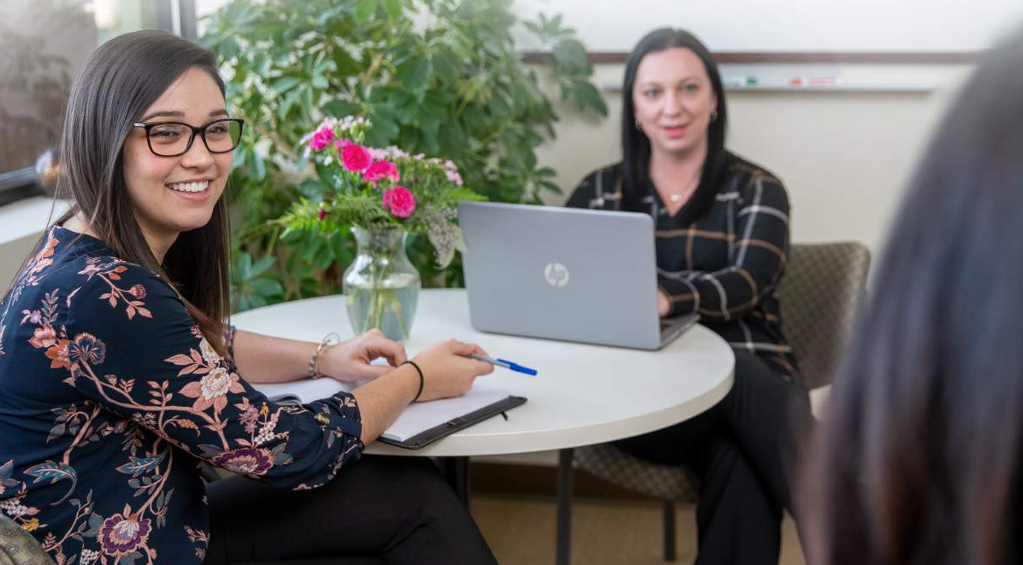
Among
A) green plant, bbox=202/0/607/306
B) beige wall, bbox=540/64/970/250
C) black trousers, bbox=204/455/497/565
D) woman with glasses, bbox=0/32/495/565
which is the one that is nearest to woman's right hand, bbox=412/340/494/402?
woman with glasses, bbox=0/32/495/565

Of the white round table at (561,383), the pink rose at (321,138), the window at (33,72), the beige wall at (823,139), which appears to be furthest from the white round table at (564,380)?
the beige wall at (823,139)

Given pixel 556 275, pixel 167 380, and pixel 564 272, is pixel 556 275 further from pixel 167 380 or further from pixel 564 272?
pixel 167 380

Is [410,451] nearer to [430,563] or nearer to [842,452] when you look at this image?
[430,563]

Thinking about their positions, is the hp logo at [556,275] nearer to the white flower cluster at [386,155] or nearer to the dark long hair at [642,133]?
the white flower cluster at [386,155]

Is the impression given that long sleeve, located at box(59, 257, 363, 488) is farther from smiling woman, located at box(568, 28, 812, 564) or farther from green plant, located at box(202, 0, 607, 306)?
green plant, located at box(202, 0, 607, 306)

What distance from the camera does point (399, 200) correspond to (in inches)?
68.9

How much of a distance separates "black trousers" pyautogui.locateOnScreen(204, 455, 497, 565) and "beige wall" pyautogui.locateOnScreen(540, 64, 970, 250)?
62.5 inches

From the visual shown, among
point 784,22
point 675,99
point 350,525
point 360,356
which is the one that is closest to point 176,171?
point 360,356

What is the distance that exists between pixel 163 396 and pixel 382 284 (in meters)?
0.64

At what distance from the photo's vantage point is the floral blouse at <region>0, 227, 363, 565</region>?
1.26 m

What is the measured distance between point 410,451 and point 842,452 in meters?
1.09

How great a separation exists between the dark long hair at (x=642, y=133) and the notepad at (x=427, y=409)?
3.38 feet

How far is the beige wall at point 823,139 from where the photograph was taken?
9.28 feet

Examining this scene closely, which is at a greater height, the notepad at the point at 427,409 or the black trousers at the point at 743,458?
the notepad at the point at 427,409
